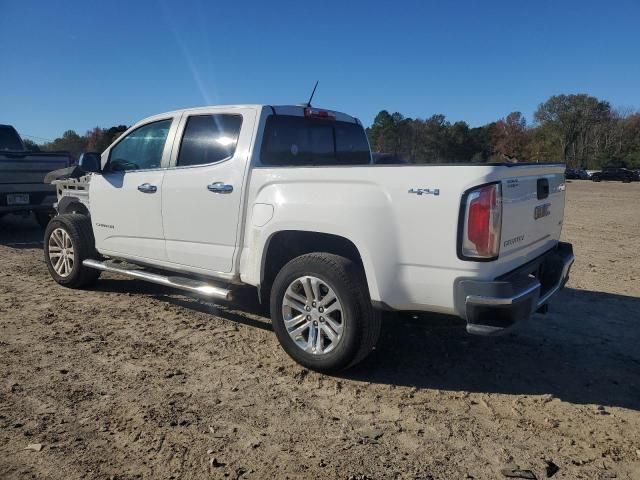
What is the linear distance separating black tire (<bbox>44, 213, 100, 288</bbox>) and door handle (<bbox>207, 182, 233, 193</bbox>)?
224cm

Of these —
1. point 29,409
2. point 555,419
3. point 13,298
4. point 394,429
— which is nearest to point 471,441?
point 394,429

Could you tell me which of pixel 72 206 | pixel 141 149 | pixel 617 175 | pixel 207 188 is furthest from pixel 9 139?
pixel 617 175

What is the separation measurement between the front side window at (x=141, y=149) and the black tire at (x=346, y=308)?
2.15m

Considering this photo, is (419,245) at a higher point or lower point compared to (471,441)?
higher

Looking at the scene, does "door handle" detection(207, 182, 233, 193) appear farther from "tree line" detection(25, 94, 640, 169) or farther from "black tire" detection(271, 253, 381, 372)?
"tree line" detection(25, 94, 640, 169)

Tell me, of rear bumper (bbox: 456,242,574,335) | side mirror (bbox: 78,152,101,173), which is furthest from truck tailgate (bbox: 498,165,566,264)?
side mirror (bbox: 78,152,101,173)

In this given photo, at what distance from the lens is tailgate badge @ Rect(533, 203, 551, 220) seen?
3.67 meters

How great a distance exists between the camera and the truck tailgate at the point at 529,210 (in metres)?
3.21

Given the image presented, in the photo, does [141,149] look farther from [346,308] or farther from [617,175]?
Answer: [617,175]

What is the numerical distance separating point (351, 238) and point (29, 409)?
7.52 ft

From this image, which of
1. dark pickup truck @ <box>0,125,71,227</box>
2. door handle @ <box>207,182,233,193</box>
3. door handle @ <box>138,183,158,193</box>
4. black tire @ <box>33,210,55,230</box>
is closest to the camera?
door handle @ <box>207,182,233,193</box>

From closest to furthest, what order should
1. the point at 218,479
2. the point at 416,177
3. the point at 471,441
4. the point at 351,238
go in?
1. the point at 218,479
2. the point at 471,441
3. the point at 416,177
4. the point at 351,238

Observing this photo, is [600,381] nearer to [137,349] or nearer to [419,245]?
[419,245]

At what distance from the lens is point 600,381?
3.81 m
